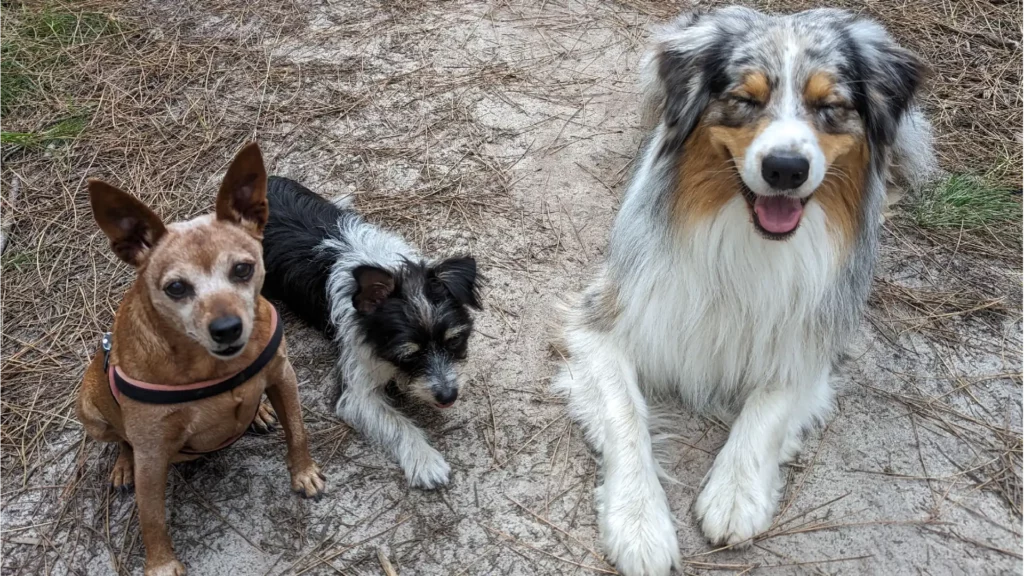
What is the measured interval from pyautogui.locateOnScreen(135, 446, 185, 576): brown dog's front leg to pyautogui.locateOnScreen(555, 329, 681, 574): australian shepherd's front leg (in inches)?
65.7

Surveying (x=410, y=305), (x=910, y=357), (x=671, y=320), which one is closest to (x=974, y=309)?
(x=910, y=357)

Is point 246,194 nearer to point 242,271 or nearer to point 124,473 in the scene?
point 242,271

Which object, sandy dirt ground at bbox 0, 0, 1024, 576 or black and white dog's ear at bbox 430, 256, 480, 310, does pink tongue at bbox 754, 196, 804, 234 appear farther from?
black and white dog's ear at bbox 430, 256, 480, 310

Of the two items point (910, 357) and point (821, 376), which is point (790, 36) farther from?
point (910, 357)

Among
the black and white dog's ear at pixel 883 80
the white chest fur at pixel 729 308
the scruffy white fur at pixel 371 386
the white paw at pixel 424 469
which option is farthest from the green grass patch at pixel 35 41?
the black and white dog's ear at pixel 883 80

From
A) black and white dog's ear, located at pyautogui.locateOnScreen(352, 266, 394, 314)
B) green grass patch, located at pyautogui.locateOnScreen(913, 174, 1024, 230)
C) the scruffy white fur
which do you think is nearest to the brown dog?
black and white dog's ear, located at pyautogui.locateOnScreen(352, 266, 394, 314)

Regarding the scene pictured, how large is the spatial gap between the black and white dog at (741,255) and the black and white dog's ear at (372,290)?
3.22ft

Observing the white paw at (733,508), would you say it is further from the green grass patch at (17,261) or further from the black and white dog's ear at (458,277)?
the green grass patch at (17,261)

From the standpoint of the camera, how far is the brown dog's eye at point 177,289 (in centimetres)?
237

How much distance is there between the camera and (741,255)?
292cm

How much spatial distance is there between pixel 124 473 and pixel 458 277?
162 centimetres

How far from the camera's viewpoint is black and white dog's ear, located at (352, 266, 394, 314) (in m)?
3.06

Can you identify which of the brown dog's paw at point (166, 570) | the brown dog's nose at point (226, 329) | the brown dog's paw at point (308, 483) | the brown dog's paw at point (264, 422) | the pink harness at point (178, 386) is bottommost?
the brown dog's paw at point (264, 422)

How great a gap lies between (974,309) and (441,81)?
3.74m
